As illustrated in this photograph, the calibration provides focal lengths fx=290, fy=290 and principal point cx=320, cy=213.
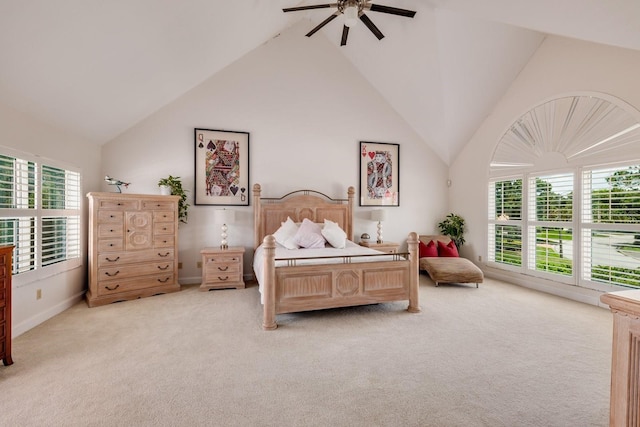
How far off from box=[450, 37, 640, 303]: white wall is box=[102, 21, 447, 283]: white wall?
667 mm

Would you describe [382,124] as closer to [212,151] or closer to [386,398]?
[212,151]

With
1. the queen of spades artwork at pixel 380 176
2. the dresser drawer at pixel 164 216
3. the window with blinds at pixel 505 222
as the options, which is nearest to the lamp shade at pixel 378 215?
the queen of spades artwork at pixel 380 176

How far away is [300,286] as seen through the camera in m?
3.20

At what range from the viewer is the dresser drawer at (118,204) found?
12.4ft

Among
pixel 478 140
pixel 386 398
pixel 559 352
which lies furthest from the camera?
pixel 478 140

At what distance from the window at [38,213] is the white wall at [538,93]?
6461 mm

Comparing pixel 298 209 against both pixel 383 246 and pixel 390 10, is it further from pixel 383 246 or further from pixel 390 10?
pixel 390 10

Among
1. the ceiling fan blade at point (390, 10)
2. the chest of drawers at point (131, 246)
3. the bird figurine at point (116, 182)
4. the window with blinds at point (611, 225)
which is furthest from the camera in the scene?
the bird figurine at point (116, 182)

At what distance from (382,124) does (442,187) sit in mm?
1901

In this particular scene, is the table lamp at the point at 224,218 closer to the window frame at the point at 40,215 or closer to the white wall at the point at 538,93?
the window frame at the point at 40,215

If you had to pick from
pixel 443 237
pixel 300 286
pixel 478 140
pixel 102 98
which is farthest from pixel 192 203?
pixel 478 140

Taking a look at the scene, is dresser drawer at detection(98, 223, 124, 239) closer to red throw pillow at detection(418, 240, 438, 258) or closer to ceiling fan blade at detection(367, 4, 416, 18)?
ceiling fan blade at detection(367, 4, 416, 18)

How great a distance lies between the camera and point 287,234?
15.1 ft

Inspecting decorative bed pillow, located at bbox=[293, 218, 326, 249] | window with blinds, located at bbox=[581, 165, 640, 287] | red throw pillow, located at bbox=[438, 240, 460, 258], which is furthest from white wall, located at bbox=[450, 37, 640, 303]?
decorative bed pillow, located at bbox=[293, 218, 326, 249]
